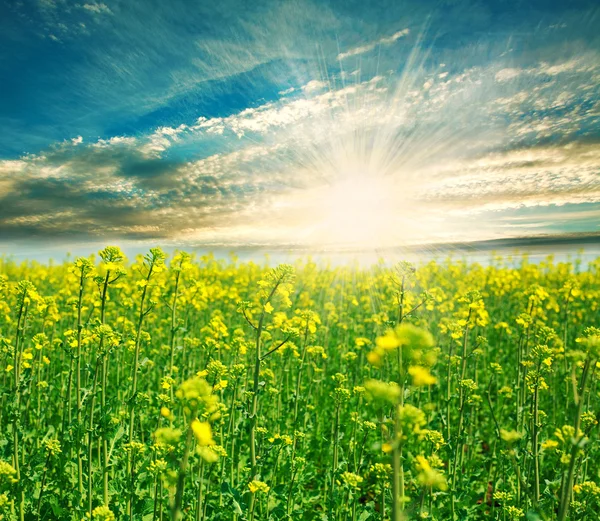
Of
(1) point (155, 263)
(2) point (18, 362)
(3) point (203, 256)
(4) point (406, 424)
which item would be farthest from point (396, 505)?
(3) point (203, 256)

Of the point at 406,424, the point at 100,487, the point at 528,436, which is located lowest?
the point at 100,487

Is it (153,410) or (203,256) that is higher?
(203,256)

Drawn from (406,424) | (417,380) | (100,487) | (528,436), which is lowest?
(100,487)

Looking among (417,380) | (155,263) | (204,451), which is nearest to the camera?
(417,380)

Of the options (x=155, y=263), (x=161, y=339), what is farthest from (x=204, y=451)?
(x=161, y=339)

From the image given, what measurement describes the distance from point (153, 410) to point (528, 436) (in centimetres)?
482

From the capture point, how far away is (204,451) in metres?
1.94

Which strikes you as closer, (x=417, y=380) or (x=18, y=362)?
(x=417, y=380)

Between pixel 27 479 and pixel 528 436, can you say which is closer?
pixel 27 479

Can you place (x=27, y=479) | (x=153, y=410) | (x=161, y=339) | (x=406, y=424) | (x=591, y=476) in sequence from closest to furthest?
(x=406, y=424)
(x=27, y=479)
(x=591, y=476)
(x=153, y=410)
(x=161, y=339)

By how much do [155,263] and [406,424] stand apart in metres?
3.30

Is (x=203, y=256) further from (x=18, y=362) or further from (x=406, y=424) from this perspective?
(x=406, y=424)

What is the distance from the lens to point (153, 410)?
6.09 metres

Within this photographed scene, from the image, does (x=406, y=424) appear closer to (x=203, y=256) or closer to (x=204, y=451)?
(x=204, y=451)
